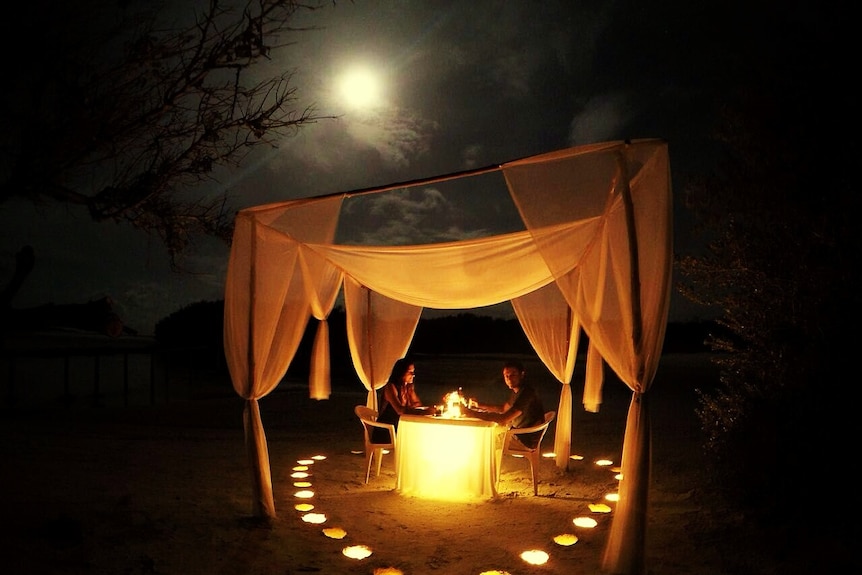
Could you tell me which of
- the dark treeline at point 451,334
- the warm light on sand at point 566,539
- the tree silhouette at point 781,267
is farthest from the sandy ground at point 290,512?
the dark treeline at point 451,334

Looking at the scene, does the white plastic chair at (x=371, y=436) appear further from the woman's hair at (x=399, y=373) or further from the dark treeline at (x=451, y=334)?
the dark treeline at (x=451, y=334)

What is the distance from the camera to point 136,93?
2912 millimetres

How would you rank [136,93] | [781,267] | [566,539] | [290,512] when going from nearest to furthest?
1. [136,93]
2. [566,539]
3. [290,512]
4. [781,267]

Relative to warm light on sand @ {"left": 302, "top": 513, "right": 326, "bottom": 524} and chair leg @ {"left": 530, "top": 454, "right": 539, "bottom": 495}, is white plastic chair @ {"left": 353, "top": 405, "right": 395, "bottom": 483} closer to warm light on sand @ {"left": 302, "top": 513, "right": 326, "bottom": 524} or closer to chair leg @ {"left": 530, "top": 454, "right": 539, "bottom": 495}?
warm light on sand @ {"left": 302, "top": 513, "right": 326, "bottom": 524}

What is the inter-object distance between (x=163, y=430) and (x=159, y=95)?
233 inches

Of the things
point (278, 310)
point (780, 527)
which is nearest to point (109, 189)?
point (278, 310)

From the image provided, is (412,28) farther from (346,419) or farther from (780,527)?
(346,419)

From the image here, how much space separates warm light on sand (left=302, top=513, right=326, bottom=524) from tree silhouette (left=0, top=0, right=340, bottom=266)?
2267 mm

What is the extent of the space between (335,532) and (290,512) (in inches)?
24.2

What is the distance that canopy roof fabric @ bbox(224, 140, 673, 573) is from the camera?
128 inches

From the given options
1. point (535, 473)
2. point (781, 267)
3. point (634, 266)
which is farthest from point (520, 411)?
point (781, 267)

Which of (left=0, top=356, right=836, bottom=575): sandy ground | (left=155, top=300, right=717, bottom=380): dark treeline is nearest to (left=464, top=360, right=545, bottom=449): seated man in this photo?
(left=0, top=356, right=836, bottom=575): sandy ground

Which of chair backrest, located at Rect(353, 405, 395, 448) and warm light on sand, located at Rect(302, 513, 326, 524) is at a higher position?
chair backrest, located at Rect(353, 405, 395, 448)

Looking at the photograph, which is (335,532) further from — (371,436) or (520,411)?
(520,411)
